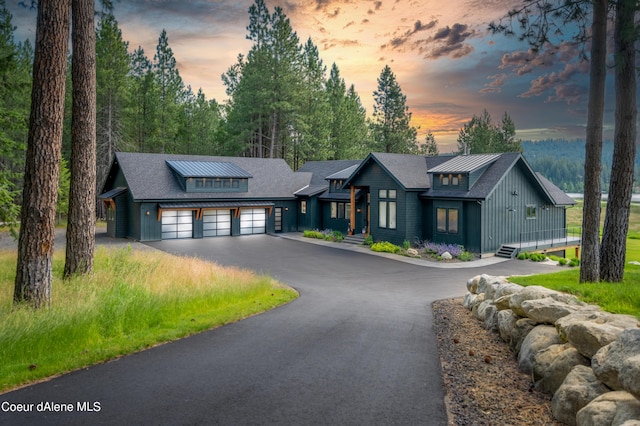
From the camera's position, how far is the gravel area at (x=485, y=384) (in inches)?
203

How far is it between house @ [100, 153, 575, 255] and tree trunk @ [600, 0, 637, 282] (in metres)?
11.7

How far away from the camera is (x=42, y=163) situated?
27.4 ft

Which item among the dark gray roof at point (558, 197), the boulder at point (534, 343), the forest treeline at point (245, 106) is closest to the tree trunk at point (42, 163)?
the boulder at point (534, 343)

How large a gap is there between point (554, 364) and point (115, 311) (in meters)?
7.06

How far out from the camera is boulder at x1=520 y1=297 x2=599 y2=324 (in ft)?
21.2

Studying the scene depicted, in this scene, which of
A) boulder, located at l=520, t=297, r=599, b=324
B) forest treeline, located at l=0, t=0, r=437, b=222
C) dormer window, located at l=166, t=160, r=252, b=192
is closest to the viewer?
boulder, located at l=520, t=297, r=599, b=324

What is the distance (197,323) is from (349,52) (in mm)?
29606

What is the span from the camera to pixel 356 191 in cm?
2945

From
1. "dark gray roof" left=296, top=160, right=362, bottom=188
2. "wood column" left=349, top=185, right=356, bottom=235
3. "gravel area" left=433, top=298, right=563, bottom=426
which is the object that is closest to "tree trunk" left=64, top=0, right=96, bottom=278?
"gravel area" left=433, top=298, right=563, bottom=426

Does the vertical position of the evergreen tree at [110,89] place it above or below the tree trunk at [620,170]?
above

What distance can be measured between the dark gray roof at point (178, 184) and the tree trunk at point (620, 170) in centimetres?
2321

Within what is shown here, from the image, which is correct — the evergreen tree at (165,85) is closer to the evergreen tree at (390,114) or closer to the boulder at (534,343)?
the evergreen tree at (390,114)

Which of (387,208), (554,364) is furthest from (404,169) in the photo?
(554,364)

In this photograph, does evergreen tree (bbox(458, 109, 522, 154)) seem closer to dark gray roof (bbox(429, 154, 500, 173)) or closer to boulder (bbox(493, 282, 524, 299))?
dark gray roof (bbox(429, 154, 500, 173))
